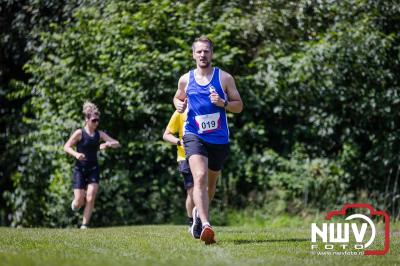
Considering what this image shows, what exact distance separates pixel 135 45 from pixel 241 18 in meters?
2.34

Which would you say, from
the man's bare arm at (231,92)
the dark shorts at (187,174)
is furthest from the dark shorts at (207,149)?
the dark shorts at (187,174)

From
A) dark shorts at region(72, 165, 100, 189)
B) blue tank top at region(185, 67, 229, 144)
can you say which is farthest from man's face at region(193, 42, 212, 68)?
dark shorts at region(72, 165, 100, 189)

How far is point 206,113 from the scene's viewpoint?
7.17 m

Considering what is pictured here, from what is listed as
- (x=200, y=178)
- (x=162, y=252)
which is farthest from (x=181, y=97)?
(x=162, y=252)

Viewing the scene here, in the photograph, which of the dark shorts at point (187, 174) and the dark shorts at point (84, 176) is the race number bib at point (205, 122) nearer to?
the dark shorts at point (187, 174)

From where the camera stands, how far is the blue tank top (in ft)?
23.5

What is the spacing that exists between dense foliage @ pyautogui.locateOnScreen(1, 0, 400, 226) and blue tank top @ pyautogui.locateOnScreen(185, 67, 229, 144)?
19.0 ft

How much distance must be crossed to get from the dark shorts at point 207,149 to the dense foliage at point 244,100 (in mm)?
5802

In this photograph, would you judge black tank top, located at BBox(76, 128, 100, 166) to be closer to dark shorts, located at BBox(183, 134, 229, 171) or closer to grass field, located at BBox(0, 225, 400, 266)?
grass field, located at BBox(0, 225, 400, 266)

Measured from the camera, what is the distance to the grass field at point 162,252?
542cm

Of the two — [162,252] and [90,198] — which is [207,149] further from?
[90,198]

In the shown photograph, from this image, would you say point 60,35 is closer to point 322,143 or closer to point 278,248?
point 322,143

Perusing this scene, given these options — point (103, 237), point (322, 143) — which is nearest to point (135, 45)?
point (322, 143)

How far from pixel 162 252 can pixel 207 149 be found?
1510mm
